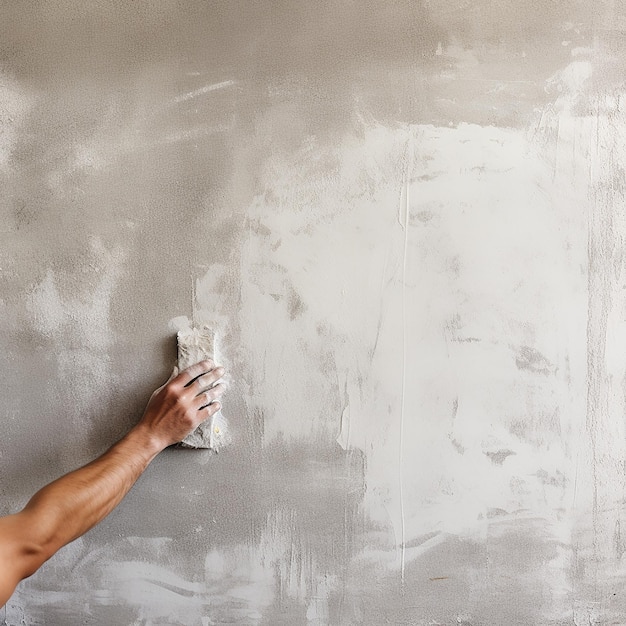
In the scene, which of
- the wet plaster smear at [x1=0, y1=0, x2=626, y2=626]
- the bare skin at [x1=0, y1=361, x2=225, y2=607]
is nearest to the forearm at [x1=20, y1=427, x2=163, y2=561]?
the bare skin at [x1=0, y1=361, x2=225, y2=607]

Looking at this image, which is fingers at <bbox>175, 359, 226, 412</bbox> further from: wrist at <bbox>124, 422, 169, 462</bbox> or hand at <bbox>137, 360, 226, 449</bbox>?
wrist at <bbox>124, 422, 169, 462</bbox>

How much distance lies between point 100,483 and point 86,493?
4 cm

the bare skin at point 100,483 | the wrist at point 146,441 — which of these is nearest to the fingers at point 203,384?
the bare skin at point 100,483

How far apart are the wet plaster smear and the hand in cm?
5

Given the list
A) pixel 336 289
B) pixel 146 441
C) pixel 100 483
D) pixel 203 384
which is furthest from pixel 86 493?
pixel 336 289

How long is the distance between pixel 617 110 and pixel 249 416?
111 cm

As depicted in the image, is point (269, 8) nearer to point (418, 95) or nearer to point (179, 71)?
point (179, 71)

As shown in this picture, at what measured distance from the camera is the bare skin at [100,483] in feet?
3.28

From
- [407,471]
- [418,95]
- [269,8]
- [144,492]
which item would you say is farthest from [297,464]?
[269,8]

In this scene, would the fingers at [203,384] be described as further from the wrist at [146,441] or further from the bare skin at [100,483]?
the wrist at [146,441]

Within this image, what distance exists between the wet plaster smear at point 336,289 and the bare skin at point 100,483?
0.25ft

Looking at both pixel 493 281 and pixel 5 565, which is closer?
pixel 5 565

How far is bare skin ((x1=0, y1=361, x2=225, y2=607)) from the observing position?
1001mm

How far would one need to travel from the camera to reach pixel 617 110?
1265mm
